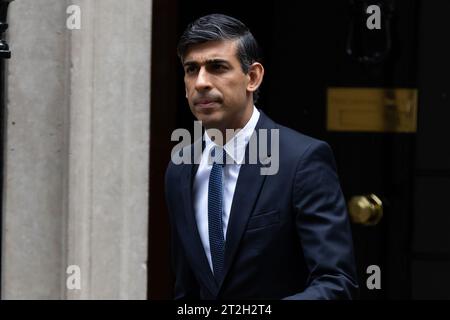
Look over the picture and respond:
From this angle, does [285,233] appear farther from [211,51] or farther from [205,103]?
[211,51]

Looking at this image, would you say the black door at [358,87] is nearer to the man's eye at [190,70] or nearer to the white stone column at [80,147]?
the white stone column at [80,147]

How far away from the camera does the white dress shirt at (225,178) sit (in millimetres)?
3301

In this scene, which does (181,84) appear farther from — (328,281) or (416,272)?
(328,281)

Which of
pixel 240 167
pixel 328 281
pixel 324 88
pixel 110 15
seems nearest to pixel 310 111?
pixel 324 88

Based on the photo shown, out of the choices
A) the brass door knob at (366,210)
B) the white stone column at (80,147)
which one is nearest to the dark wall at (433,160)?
the brass door knob at (366,210)

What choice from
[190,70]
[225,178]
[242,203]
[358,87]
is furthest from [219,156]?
[358,87]

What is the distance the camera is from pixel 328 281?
119 inches

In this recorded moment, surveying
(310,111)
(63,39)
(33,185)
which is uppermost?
(63,39)

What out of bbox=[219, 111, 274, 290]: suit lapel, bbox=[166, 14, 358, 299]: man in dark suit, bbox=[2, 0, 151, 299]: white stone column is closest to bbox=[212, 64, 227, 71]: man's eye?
bbox=[166, 14, 358, 299]: man in dark suit

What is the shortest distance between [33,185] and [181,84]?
3.19ft

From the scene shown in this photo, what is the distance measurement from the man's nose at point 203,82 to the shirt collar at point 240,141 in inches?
8.8

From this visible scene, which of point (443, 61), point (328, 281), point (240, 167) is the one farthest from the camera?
point (443, 61)

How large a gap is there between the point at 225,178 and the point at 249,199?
15 centimetres

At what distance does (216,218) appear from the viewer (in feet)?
10.8
